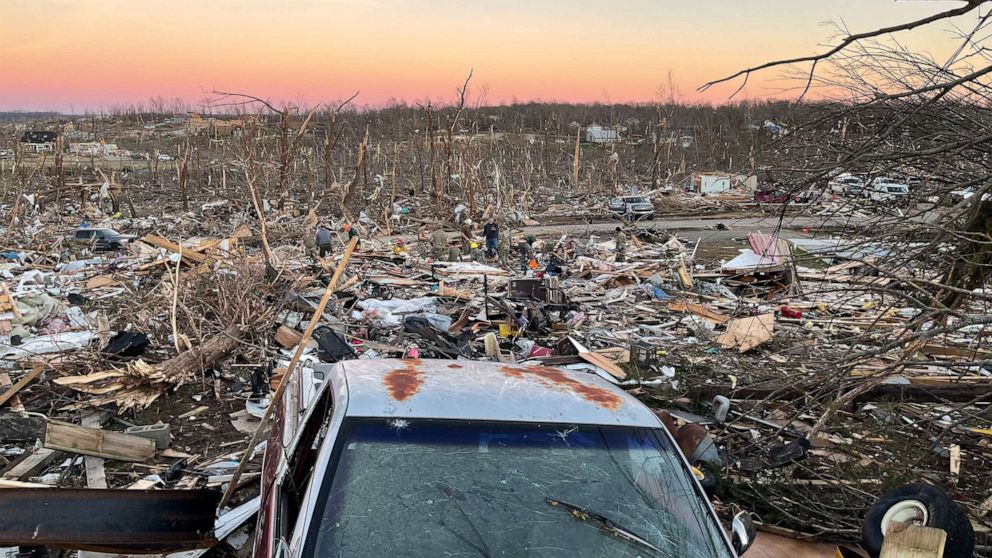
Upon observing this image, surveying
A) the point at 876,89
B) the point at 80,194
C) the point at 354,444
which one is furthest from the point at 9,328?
the point at 80,194

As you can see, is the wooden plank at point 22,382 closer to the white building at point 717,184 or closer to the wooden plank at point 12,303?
the wooden plank at point 12,303

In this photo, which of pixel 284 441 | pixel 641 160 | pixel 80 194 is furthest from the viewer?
pixel 641 160

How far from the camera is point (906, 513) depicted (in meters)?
3.55

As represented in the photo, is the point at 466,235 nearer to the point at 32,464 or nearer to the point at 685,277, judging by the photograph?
the point at 685,277

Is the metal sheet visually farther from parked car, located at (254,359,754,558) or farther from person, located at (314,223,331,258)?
person, located at (314,223,331,258)

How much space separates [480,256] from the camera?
1786 cm

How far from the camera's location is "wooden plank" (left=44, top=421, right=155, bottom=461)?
5.66 metres

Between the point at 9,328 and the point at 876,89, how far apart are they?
36.2 ft

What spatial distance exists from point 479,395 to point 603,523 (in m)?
0.76

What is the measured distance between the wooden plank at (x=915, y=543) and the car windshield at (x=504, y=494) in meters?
0.61

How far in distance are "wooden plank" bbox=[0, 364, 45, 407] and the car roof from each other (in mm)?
5477

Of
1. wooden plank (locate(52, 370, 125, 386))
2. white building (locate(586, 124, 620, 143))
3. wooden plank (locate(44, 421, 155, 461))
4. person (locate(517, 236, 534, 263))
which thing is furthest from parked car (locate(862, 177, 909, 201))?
white building (locate(586, 124, 620, 143))

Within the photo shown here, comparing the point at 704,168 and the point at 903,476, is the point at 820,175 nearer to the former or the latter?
the point at 903,476

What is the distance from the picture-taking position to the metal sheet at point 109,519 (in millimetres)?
3797
